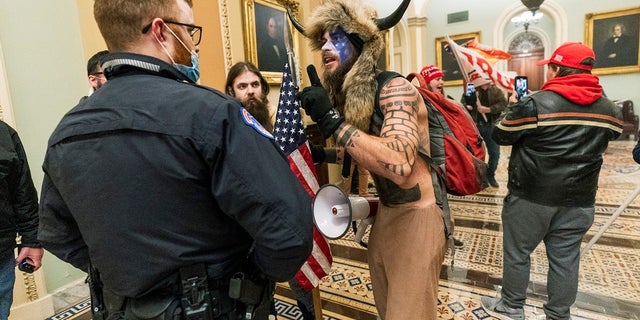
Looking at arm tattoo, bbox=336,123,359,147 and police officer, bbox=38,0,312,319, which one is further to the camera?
arm tattoo, bbox=336,123,359,147

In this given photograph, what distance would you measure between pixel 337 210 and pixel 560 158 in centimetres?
159

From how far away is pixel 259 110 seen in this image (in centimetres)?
271

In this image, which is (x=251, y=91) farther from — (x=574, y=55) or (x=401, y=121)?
(x=574, y=55)

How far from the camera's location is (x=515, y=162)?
8.43ft

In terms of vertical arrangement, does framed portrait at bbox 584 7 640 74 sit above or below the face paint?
above

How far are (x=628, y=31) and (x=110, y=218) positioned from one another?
14.1 metres

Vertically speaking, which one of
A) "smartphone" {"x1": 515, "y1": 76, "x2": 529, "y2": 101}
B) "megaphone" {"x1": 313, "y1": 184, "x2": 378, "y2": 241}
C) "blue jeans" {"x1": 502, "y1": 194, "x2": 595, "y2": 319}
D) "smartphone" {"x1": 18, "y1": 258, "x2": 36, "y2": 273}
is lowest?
"blue jeans" {"x1": 502, "y1": 194, "x2": 595, "y2": 319}

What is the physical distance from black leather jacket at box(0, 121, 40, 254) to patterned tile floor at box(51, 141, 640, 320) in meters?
1.35

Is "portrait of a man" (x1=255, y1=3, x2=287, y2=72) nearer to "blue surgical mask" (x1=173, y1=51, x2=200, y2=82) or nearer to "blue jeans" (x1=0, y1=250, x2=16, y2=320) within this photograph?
"blue jeans" (x1=0, y1=250, x2=16, y2=320)

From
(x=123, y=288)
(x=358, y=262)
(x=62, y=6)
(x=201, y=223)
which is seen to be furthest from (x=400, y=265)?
(x=62, y=6)

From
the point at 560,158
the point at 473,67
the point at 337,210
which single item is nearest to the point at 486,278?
the point at 560,158

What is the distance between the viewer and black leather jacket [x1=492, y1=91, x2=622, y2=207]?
2.27 meters

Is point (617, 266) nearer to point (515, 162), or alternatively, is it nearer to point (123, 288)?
point (515, 162)

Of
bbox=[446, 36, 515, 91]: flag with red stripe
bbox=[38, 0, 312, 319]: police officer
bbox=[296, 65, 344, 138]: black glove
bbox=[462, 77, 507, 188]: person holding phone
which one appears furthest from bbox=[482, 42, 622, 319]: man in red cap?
bbox=[462, 77, 507, 188]: person holding phone
